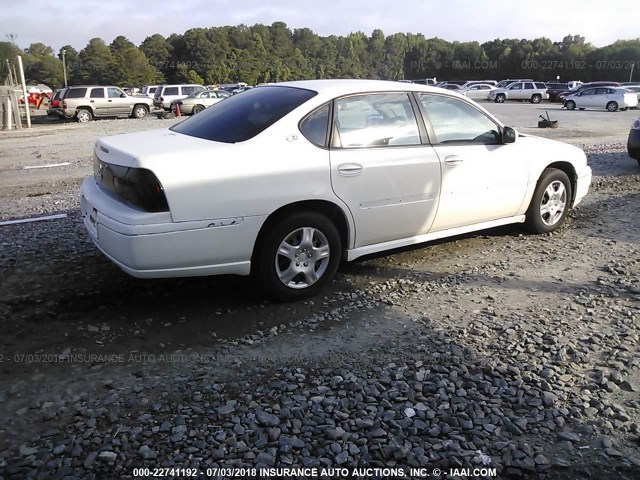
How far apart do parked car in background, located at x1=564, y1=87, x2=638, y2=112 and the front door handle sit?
32.1 m

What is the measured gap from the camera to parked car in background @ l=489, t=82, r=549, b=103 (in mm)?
40812

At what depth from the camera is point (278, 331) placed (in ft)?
12.3

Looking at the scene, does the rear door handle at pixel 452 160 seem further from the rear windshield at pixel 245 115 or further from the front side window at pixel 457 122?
the rear windshield at pixel 245 115

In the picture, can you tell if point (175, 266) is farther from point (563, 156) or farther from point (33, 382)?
point (563, 156)

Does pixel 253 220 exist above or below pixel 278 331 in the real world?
above

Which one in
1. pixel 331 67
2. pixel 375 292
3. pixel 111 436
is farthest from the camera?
pixel 331 67

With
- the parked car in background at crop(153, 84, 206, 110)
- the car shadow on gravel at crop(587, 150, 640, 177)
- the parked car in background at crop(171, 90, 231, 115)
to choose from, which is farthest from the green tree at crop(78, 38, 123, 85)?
the car shadow on gravel at crop(587, 150, 640, 177)

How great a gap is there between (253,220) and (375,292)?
3.93 ft

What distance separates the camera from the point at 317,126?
4.18m

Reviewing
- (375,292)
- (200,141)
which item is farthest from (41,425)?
(375,292)

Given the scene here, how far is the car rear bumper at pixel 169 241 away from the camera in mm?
3555

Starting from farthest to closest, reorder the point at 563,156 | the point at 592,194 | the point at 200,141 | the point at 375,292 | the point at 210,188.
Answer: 1. the point at 592,194
2. the point at 563,156
3. the point at 375,292
4. the point at 200,141
5. the point at 210,188

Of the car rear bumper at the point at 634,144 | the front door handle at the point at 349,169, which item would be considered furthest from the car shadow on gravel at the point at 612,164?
the front door handle at the point at 349,169

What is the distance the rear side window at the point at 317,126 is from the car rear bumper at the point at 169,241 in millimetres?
750
